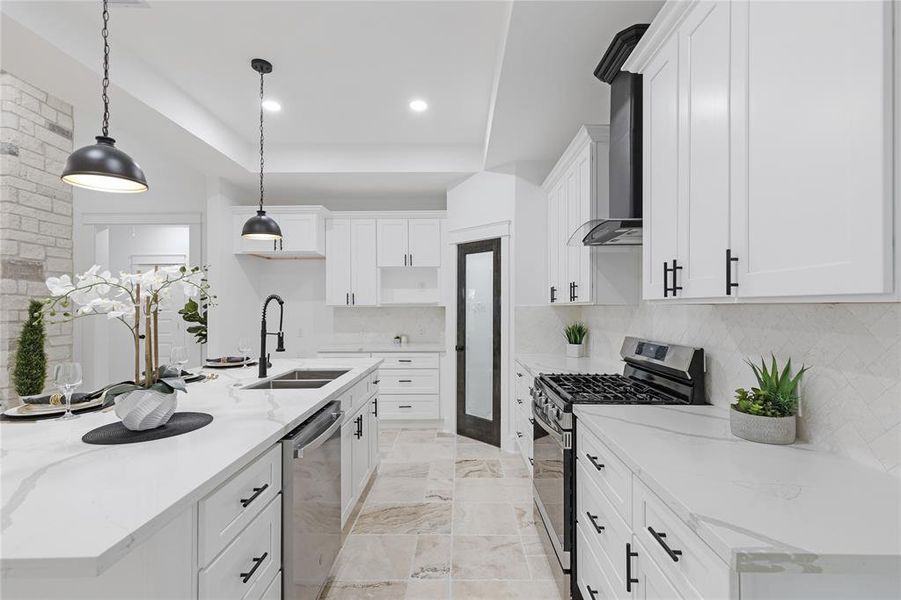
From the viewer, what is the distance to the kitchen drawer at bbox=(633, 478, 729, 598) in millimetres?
902

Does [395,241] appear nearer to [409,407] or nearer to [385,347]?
[385,347]

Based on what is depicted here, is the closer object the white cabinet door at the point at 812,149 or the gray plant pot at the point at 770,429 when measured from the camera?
the white cabinet door at the point at 812,149

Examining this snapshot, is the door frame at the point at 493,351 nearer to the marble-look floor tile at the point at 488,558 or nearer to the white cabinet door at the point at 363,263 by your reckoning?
the white cabinet door at the point at 363,263

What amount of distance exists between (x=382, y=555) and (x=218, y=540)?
147cm

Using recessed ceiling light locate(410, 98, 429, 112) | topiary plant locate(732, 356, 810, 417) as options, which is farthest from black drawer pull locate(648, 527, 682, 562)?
recessed ceiling light locate(410, 98, 429, 112)

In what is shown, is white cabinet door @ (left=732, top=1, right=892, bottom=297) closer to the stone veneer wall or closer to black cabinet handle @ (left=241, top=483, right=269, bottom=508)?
black cabinet handle @ (left=241, top=483, right=269, bottom=508)

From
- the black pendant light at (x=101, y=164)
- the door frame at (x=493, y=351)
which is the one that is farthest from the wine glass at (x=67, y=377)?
the door frame at (x=493, y=351)

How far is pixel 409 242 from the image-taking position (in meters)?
5.07

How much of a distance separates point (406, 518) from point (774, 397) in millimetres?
2263

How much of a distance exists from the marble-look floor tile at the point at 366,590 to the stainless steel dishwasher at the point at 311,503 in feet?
0.38

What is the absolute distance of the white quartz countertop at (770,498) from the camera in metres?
0.80

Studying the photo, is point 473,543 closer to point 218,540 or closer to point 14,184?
point 218,540

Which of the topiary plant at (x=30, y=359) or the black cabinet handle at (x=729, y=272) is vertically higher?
the black cabinet handle at (x=729, y=272)

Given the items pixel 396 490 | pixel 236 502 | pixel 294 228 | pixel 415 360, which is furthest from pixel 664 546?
pixel 294 228
